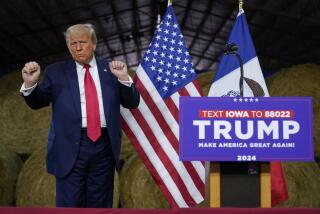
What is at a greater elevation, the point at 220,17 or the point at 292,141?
the point at 220,17

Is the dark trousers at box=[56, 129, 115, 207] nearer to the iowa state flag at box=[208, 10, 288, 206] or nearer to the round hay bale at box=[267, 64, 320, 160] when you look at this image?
the iowa state flag at box=[208, 10, 288, 206]

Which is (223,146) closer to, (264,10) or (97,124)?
(97,124)

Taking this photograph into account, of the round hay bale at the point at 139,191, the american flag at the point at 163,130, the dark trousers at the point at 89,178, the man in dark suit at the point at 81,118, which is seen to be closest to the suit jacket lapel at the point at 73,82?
the man in dark suit at the point at 81,118

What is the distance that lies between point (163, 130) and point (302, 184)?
229 cm

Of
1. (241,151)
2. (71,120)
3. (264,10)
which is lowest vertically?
(241,151)

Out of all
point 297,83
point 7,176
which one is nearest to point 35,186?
point 7,176

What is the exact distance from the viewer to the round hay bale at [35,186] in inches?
228

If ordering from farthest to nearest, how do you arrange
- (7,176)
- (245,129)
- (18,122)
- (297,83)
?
(18,122) < (297,83) < (7,176) < (245,129)

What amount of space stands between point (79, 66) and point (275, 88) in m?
3.73

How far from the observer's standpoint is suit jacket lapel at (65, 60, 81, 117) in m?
3.12

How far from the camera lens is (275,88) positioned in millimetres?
6438

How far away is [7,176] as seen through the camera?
586cm

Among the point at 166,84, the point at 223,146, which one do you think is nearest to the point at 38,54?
the point at 166,84

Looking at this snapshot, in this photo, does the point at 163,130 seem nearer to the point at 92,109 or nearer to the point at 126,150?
the point at 92,109
